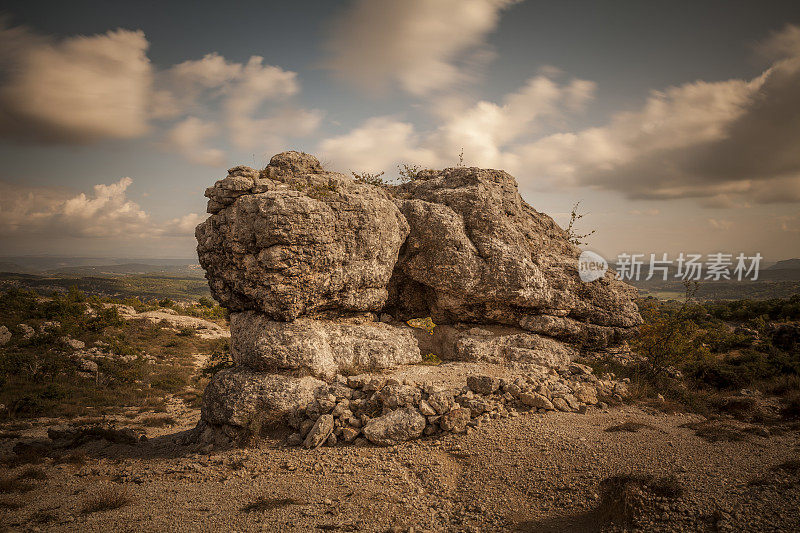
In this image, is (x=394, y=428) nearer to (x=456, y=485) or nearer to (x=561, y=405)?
(x=456, y=485)

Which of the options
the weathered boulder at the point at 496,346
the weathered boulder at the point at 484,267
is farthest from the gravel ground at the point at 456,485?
the weathered boulder at the point at 484,267

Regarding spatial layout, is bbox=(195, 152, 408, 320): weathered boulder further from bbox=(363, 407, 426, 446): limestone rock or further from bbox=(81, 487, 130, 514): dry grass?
bbox=(81, 487, 130, 514): dry grass

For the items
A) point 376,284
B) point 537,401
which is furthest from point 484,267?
point 537,401

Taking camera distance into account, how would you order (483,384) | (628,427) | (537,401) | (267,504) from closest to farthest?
A: (267,504)
(628,427)
(537,401)
(483,384)

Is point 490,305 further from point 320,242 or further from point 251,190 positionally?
point 251,190

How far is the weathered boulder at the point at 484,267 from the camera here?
1544 centimetres

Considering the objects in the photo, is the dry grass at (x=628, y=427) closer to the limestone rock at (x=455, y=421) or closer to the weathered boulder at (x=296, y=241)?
the limestone rock at (x=455, y=421)

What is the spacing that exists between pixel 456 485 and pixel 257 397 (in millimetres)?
6703

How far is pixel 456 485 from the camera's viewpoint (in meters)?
8.52

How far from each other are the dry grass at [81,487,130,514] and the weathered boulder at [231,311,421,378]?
449 centimetres

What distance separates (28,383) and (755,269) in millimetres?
42920

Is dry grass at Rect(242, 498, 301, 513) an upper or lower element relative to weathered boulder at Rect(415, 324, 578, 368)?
lower

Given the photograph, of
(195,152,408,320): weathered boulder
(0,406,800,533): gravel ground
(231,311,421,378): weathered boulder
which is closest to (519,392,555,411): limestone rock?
(0,406,800,533): gravel ground

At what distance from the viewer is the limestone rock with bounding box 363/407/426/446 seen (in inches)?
404
